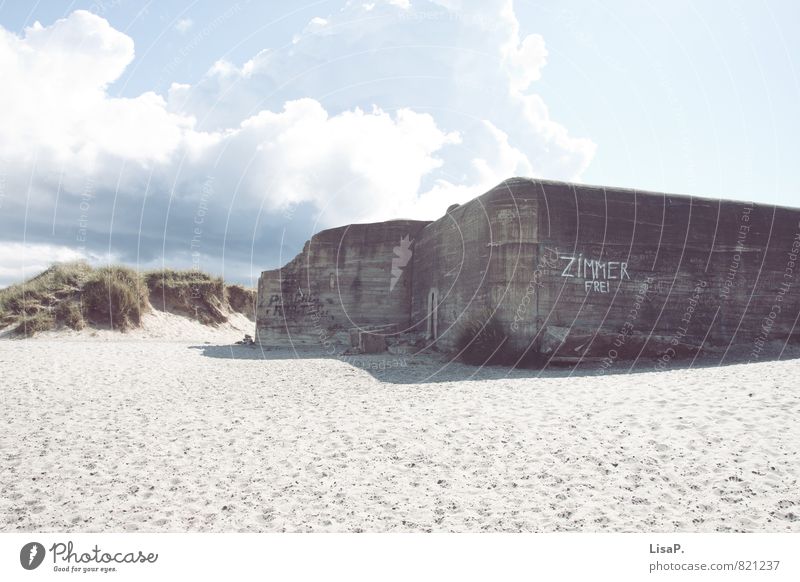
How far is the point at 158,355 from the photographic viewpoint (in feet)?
52.1

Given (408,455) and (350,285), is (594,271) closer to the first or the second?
(408,455)

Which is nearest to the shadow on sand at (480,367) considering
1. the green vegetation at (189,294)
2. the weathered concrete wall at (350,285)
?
the weathered concrete wall at (350,285)

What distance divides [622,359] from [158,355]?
43.7ft

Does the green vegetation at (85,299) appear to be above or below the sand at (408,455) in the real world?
above

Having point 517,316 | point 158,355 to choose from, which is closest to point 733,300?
point 517,316

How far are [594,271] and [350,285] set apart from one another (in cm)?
952

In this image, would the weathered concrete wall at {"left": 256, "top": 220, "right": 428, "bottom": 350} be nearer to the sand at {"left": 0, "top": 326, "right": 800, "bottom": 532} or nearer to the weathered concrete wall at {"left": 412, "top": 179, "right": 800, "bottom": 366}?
the weathered concrete wall at {"left": 412, "top": 179, "right": 800, "bottom": 366}

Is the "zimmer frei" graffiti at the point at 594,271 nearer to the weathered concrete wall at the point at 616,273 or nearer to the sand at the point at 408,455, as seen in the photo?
the weathered concrete wall at the point at 616,273

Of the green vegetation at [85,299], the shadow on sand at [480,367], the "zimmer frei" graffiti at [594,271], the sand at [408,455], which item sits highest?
the "zimmer frei" graffiti at [594,271]

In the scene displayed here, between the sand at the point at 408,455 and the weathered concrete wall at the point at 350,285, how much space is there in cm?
920

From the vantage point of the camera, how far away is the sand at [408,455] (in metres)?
4.51

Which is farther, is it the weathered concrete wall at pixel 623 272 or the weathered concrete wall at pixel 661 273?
the weathered concrete wall at pixel 661 273
